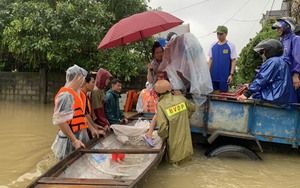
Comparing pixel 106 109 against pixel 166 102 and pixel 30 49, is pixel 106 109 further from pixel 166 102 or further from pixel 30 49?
pixel 30 49

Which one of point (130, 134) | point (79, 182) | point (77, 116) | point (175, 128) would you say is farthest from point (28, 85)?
point (79, 182)

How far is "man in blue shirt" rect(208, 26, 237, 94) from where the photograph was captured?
554cm

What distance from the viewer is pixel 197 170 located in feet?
14.8

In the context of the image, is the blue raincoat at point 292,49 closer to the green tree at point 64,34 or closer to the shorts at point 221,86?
the shorts at point 221,86

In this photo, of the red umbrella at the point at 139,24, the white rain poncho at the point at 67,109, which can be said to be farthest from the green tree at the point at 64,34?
the white rain poncho at the point at 67,109

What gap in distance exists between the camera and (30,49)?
10.1 metres

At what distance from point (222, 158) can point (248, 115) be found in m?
0.83

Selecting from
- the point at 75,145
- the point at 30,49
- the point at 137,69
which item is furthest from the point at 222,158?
the point at 30,49

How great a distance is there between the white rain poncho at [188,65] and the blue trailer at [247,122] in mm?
275

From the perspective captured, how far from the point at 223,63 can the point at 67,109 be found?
130 inches

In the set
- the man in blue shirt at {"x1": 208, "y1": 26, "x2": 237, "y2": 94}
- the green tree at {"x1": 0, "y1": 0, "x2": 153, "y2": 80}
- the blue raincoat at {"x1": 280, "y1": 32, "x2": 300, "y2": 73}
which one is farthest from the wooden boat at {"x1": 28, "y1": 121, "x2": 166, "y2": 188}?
the green tree at {"x1": 0, "y1": 0, "x2": 153, "y2": 80}

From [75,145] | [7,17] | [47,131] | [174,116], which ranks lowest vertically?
[47,131]

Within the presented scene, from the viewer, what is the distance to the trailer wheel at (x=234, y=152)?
15.3 feet

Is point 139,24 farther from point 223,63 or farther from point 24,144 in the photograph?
point 24,144
